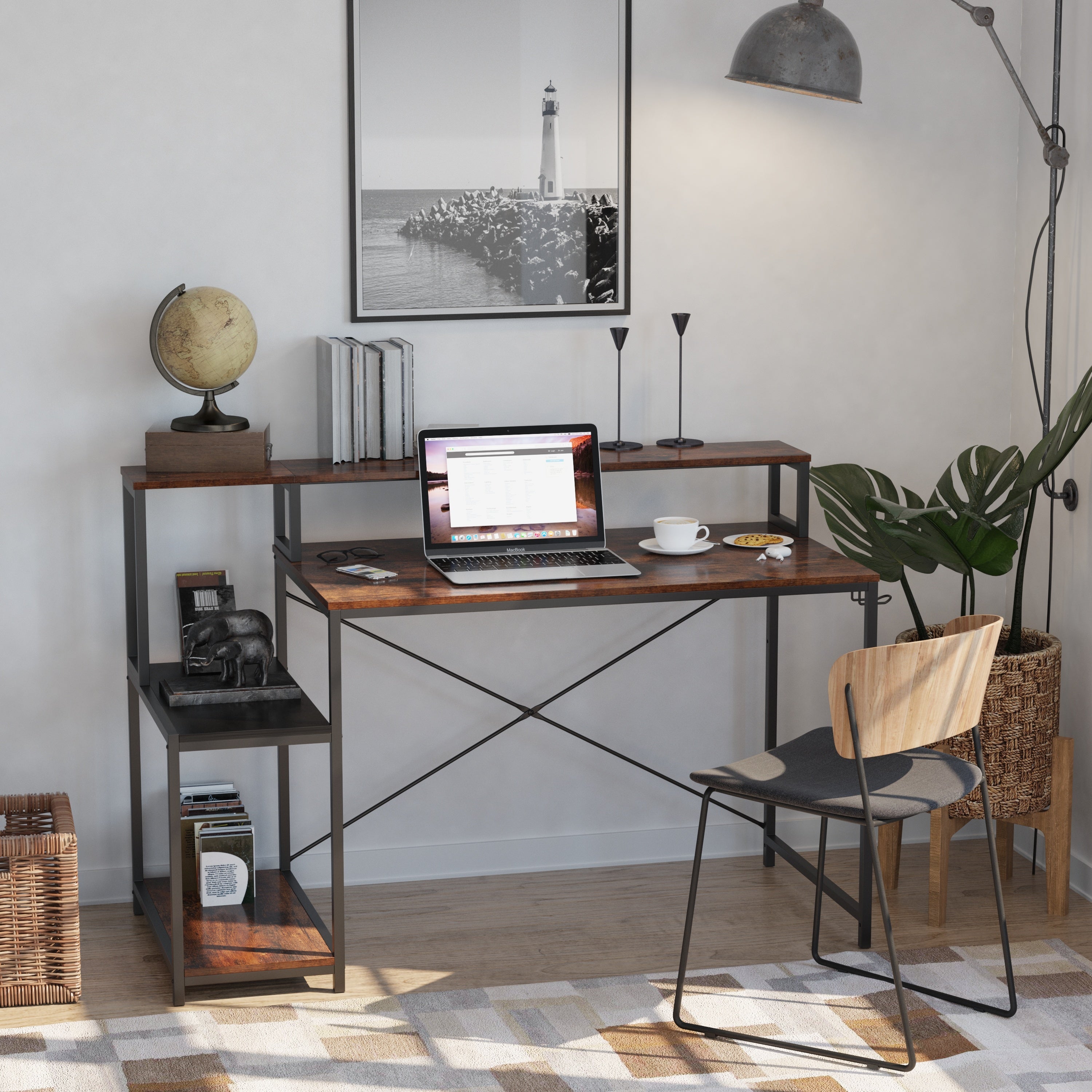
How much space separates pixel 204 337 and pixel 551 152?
923mm

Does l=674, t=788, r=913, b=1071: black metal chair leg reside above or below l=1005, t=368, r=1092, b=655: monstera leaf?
below

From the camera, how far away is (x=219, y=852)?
3125 mm

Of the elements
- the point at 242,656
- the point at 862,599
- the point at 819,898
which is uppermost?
the point at 862,599

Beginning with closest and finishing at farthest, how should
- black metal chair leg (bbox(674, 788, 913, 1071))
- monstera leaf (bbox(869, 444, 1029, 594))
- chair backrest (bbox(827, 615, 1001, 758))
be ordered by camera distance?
chair backrest (bbox(827, 615, 1001, 758)) < black metal chair leg (bbox(674, 788, 913, 1071)) < monstera leaf (bbox(869, 444, 1029, 594))

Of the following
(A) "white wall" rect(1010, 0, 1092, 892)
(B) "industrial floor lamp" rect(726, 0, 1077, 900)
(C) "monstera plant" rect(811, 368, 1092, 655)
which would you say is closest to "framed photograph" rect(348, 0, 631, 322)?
(B) "industrial floor lamp" rect(726, 0, 1077, 900)

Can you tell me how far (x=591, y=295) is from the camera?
3.38 m

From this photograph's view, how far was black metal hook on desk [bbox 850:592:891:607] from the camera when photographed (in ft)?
9.77

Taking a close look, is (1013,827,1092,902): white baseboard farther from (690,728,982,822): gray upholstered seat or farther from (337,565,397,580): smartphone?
(337,565,397,580): smartphone

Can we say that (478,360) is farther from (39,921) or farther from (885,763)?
(39,921)

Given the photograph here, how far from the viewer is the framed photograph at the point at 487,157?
3201 mm

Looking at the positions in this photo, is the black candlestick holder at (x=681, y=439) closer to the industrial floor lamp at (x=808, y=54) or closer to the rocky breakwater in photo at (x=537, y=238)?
the rocky breakwater in photo at (x=537, y=238)

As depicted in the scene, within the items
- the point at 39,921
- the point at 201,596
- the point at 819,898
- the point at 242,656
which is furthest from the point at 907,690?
the point at 39,921

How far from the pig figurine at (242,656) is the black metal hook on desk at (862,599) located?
1213 millimetres

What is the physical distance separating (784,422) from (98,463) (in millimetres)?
1612
